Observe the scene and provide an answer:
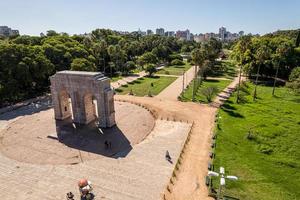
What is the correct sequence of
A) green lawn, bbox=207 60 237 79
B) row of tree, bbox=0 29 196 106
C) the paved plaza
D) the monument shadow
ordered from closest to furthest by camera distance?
the paved plaza, the monument shadow, row of tree, bbox=0 29 196 106, green lawn, bbox=207 60 237 79

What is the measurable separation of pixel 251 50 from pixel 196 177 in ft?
196

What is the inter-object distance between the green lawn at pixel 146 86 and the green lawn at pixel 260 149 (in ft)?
58.3

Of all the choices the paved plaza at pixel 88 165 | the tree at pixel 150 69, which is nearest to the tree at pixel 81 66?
the paved plaza at pixel 88 165

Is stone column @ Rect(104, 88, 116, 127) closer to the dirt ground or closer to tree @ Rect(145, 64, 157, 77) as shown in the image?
the dirt ground

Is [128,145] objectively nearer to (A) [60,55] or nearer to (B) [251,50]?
(A) [60,55]

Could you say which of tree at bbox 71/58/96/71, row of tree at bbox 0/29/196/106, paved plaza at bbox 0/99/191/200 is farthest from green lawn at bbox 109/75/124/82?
paved plaza at bbox 0/99/191/200

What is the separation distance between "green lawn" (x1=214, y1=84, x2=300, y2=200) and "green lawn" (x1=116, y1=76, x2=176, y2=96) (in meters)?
17.8

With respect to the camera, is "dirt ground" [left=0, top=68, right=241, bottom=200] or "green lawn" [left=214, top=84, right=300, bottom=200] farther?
"green lawn" [left=214, top=84, right=300, bottom=200]

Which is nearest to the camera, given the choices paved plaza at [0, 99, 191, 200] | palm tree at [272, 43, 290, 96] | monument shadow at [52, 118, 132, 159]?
paved plaza at [0, 99, 191, 200]

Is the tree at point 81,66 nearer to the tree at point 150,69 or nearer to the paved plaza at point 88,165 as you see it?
the paved plaza at point 88,165

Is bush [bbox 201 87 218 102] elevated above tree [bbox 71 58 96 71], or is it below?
below

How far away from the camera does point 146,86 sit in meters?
62.2

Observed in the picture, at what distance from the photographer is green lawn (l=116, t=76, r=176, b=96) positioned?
2251 inches

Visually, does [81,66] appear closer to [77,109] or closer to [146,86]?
[146,86]
